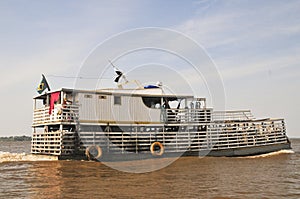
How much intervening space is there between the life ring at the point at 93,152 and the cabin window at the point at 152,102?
5665 millimetres

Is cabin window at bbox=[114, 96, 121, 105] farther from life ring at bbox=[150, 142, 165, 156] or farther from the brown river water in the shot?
the brown river water

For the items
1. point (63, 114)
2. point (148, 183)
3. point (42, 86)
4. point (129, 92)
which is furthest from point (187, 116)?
point (148, 183)

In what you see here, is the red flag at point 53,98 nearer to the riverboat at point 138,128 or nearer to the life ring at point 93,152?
the riverboat at point 138,128

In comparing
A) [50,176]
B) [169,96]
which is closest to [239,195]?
[50,176]

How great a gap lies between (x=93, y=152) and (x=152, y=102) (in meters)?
6.53

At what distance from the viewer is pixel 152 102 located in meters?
24.0

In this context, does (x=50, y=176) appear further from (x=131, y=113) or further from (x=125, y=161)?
(x=131, y=113)

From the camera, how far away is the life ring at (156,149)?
21227 mm

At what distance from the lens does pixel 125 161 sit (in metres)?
20.2

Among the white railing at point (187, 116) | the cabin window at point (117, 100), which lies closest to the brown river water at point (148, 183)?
the cabin window at point (117, 100)

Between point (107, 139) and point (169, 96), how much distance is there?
636cm

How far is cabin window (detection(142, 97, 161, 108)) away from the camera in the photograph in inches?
933

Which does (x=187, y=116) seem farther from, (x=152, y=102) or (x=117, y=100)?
(x=117, y=100)

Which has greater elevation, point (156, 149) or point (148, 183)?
point (156, 149)
